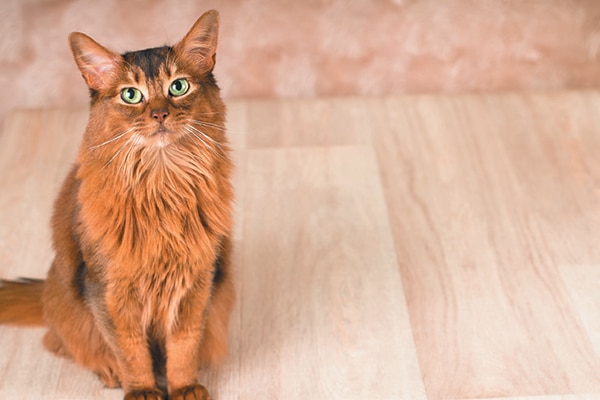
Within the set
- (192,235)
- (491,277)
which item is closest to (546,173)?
(491,277)

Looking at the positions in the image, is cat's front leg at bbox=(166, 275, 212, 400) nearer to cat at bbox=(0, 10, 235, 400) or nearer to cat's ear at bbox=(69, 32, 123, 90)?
cat at bbox=(0, 10, 235, 400)

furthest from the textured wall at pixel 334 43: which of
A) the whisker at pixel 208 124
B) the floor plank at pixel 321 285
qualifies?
the whisker at pixel 208 124

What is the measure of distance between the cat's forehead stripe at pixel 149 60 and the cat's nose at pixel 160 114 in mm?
74

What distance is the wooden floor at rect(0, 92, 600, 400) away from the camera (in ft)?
6.65

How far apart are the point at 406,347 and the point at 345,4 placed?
4.76 ft

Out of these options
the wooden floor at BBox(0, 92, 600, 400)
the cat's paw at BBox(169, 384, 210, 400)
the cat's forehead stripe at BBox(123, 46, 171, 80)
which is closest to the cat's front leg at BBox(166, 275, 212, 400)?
the cat's paw at BBox(169, 384, 210, 400)

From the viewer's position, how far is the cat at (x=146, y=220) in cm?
169

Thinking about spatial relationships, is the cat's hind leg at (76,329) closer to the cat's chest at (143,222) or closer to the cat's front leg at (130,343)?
the cat's front leg at (130,343)

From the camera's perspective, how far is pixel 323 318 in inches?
86.0

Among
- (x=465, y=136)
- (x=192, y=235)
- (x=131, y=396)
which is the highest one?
(x=192, y=235)

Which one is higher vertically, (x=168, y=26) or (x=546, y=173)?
(x=168, y=26)

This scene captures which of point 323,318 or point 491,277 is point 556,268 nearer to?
point 491,277

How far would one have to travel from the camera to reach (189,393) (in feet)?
→ 6.19

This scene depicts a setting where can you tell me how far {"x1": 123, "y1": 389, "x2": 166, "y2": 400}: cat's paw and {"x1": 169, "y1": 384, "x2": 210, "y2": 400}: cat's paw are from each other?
0.03m
